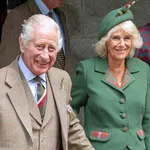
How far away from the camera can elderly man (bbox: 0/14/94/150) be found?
12.3 feet

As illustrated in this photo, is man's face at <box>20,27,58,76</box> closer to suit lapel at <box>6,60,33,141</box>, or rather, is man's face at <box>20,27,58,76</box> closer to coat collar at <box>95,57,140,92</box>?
suit lapel at <box>6,60,33,141</box>

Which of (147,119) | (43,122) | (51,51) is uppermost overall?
(51,51)

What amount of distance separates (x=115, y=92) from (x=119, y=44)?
37cm

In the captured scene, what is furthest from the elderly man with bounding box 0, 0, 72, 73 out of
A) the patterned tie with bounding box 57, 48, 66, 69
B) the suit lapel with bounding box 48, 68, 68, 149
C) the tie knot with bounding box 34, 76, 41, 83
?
the tie knot with bounding box 34, 76, 41, 83

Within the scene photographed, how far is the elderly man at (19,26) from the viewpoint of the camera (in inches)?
212

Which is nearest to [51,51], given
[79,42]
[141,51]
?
[141,51]

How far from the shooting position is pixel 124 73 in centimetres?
484

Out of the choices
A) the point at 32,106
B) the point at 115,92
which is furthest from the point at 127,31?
the point at 32,106

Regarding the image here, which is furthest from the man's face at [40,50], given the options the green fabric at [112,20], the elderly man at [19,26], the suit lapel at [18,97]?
the elderly man at [19,26]

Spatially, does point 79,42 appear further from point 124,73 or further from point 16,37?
point 124,73

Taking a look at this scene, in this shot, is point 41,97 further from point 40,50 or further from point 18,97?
point 40,50

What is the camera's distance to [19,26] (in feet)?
17.7

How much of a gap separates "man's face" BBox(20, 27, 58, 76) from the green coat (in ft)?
3.12

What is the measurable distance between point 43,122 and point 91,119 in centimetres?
97
